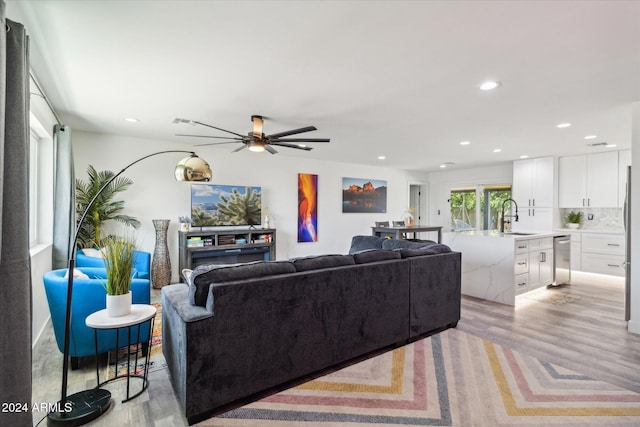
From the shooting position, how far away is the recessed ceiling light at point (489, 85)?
292 cm

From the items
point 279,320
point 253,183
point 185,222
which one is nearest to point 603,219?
point 253,183

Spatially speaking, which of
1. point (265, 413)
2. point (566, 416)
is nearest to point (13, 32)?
point (265, 413)

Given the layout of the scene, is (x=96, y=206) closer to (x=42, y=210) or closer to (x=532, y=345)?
(x=42, y=210)

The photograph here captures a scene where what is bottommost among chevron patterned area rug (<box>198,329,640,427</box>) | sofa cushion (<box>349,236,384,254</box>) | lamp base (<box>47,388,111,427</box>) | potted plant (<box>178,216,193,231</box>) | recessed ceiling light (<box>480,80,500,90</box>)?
chevron patterned area rug (<box>198,329,640,427</box>)

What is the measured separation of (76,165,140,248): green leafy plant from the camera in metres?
4.62

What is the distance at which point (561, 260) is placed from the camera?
539 cm

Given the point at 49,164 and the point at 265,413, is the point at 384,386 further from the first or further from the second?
the point at 49,164

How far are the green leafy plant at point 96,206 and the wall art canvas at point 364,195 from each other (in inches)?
186

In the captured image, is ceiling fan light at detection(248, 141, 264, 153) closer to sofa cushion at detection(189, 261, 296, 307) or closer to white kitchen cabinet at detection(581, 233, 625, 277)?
sofa cushion at detection(189, 261, 296, 307)

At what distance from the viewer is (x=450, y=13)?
191cm

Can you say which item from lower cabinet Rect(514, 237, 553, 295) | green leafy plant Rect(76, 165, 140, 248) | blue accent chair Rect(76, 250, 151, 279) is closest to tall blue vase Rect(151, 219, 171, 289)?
green leafy plant Rect(76, 165, 140, 248)

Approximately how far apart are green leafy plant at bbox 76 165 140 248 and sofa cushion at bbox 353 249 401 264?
3.87 m

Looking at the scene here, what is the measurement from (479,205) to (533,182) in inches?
66.1

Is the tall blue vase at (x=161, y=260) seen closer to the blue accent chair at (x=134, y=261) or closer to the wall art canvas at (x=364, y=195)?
the blue accent chair at (x=134, y=261)
